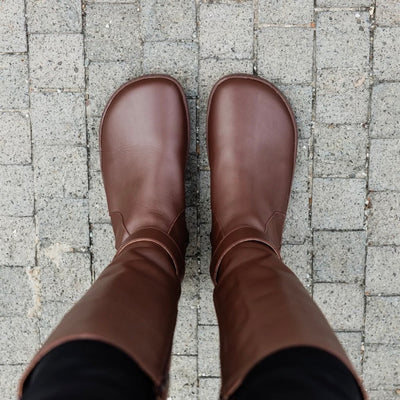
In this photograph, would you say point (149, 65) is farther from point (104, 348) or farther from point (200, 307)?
point (104, 348)

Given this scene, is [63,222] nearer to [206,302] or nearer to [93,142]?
[93,142]

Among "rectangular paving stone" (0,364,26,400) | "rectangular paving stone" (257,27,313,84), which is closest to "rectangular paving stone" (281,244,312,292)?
"rectangular paving stone" (257,27,313,84)

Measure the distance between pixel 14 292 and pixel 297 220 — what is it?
1.15m

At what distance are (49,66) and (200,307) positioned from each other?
3.56ft

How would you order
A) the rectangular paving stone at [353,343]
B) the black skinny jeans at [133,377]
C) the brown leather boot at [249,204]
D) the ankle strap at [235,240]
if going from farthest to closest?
the rectangular paving stone at [353,343] → the ankle strap at [235,240] → the brown leather boot at [249,204] → the black skinny jeans at [133,377]

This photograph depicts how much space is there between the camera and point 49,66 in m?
1.80

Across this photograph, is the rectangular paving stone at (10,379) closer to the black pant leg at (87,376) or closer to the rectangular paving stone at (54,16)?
the black pant leg at (87,376)

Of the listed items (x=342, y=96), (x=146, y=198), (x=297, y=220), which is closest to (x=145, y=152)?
(x=146, y=198)

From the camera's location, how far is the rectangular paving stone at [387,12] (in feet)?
5.66

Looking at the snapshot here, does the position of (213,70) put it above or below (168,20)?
below

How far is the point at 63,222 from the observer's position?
189cm

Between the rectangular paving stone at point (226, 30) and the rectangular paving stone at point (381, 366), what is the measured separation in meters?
1.26

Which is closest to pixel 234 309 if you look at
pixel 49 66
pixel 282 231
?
pixel 282 231

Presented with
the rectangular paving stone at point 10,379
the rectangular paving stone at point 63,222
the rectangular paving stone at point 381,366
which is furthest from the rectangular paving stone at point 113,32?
the rectangular paving stone at point 381,366
